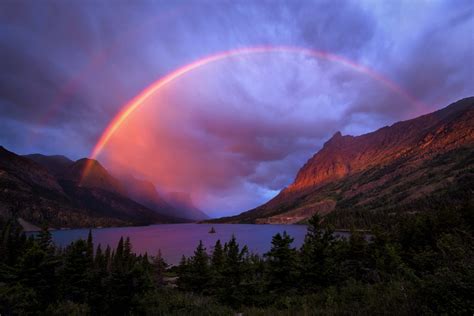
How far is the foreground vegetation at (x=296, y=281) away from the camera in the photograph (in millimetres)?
8500

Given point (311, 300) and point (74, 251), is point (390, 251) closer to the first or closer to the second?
point (311, 300)

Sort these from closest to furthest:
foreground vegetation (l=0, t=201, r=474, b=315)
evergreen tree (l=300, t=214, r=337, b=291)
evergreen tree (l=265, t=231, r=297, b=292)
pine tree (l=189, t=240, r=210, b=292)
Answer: foreground vegetation (l=0, t=201, r=474, b=315)
evergreen tree (l=300, t=214, r=337, b=291)
evergreen tree (l=265, t=231, r=297, b=292)
pine tree (l=189, t=240, r=210, b=292)

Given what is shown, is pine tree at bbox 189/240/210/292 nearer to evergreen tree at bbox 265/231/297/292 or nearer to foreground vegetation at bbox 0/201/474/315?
foreground vegetation at bbox 0/201/474/315

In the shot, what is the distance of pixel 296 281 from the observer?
2414 cm

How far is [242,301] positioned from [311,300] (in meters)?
11.0

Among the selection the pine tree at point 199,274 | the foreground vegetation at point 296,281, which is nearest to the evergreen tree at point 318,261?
the foreground vegetation at point 296,281

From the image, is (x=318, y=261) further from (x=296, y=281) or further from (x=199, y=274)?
(x=199, y=274)

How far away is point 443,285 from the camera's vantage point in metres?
7.47

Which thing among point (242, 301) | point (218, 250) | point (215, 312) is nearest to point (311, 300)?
point (215, 312)

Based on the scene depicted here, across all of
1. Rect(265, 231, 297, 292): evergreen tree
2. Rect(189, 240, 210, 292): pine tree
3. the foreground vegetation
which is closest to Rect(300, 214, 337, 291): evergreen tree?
the foreground vegetation

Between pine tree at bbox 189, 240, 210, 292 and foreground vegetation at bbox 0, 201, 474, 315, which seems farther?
pine tree at bbox 189, 240, 210, 292

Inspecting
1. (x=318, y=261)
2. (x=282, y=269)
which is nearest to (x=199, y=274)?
(x=282, y=269)

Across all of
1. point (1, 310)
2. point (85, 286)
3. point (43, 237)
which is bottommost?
point (85, 286)

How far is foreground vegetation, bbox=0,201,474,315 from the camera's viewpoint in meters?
8.50
